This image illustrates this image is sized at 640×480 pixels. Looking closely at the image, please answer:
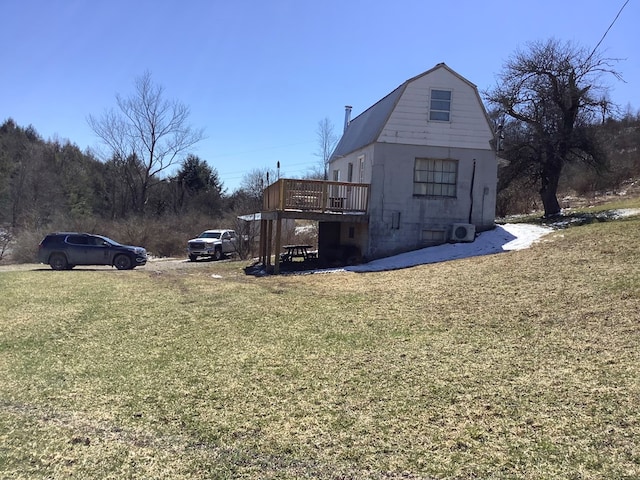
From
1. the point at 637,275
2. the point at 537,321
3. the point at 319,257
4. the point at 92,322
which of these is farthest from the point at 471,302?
the point at 319,257

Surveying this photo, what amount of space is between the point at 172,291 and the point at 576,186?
30.9 metres

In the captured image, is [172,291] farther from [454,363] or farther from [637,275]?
[637,275]

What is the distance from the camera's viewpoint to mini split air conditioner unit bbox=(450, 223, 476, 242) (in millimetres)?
16422

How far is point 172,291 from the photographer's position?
450 inches

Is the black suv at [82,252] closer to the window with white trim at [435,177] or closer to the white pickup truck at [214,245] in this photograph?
the white pickup truck at [214,245]

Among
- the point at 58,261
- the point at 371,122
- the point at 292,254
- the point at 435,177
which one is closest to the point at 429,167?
the point at 435,177

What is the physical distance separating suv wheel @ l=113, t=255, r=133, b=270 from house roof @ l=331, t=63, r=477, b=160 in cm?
1002

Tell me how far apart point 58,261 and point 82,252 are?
0.92 metres

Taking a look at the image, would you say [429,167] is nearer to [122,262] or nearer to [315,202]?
→ [315,202]

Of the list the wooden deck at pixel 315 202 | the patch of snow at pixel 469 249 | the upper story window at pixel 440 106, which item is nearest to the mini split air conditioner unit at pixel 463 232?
the patch of snow at pixel 469 249

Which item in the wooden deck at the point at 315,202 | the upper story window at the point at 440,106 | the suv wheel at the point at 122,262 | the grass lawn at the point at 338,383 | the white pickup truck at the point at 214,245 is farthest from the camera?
the white pickup truck at the point at 214,245

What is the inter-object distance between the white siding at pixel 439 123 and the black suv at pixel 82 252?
1074cm

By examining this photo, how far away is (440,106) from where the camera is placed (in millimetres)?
17109

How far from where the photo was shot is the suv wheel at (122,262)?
1838 cm
